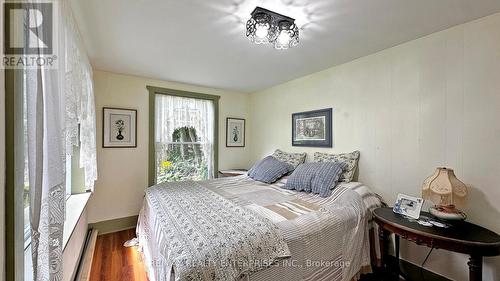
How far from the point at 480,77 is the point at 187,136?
363cm

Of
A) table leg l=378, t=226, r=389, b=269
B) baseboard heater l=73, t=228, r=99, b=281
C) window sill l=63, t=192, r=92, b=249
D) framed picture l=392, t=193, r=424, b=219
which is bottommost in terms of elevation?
baseboard heater l=73, t=228, r=99, b=281

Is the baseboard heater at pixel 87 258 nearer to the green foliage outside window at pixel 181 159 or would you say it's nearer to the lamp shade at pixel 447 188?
the green foliage outside window at pixel 181 159

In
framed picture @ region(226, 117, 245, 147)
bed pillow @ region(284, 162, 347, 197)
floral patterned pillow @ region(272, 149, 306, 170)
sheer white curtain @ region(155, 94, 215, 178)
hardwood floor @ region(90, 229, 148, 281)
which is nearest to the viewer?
hardwood floor @ region(90, 229, 148, 281)

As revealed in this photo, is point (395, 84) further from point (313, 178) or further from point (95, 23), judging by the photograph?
point (95, 23)

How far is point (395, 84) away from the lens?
225 centimetres

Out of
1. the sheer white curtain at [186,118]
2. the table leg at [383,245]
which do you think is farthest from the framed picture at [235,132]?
the table leg at [383,245]

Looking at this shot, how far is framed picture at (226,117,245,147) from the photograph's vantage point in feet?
13.6

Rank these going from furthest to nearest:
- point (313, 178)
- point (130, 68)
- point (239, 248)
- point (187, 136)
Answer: point (187, 136) < point (130, 68) < point (313, 178) < point (239, 248)

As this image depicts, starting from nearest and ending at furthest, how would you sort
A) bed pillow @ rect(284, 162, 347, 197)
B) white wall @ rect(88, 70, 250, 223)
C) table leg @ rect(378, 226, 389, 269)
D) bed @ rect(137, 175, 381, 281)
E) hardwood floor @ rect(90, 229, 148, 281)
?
bed @ rect(137, 175, 381, 281)
table leg @ rect(378, 226, 389, 269)
hardwood floor @ rect(90, 229, 148, 281)
bed pillow @ rect(284, 162, 347, 197)
white wall @ rect(88, 70, 250, 223)

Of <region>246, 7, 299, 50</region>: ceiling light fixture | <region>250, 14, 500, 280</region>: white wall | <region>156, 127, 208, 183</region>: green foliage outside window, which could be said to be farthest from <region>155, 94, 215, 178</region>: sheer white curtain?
<region>246, 7, 299, 50</region>: ceiling light fixture

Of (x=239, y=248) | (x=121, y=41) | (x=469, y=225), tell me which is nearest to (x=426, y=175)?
(x=469, y=225)
